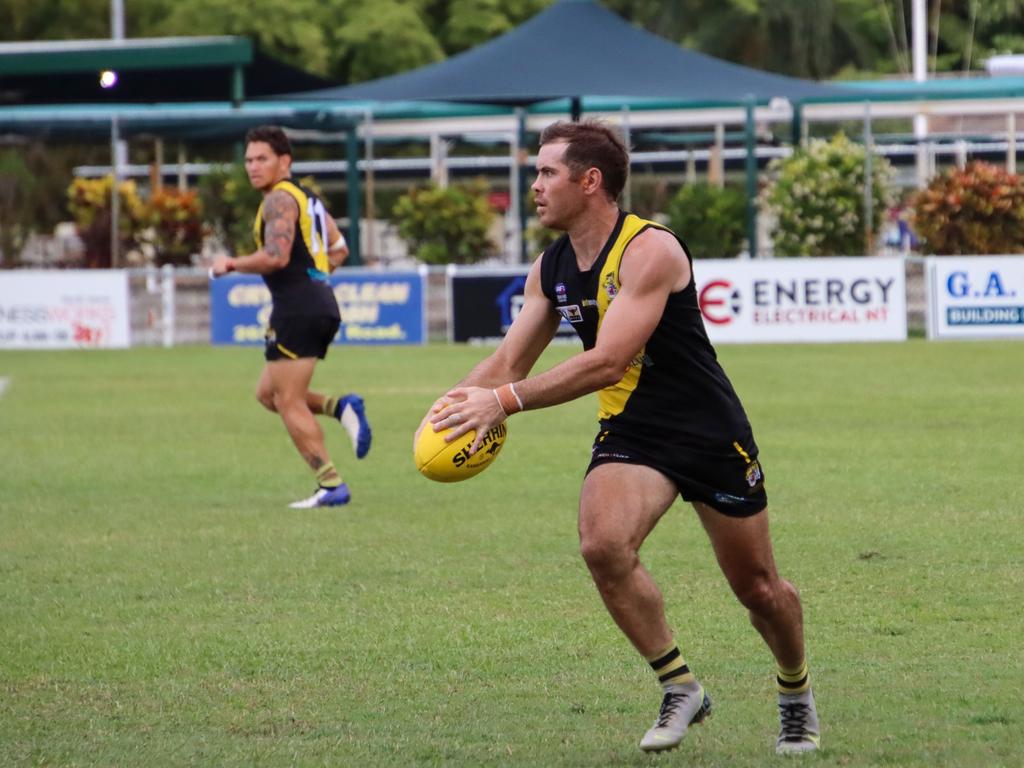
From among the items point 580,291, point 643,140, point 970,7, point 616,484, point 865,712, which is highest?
point 970,7

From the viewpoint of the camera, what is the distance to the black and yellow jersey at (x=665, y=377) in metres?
5.75

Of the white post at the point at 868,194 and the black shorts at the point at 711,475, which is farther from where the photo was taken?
the white post at the point at 868,194

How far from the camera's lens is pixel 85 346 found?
90.1ft

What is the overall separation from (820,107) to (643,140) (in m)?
3.43

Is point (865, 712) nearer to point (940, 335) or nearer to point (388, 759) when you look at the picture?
point (388, 759)

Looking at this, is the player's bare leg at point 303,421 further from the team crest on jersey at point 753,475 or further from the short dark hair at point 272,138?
the team crest on jersey at point 753,475

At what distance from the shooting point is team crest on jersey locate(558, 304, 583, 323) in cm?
587

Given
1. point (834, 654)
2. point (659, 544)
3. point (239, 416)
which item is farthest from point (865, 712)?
point (239, 416)

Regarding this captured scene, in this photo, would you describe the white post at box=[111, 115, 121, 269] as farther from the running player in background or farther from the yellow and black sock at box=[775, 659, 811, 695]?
the yellow and black sock at box=[775, 659, 811, 695]

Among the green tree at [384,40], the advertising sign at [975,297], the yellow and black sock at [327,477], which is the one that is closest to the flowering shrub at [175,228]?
the advertising sign at [975,297]

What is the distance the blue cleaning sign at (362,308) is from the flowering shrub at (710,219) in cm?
439

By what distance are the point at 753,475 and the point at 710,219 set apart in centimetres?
2301

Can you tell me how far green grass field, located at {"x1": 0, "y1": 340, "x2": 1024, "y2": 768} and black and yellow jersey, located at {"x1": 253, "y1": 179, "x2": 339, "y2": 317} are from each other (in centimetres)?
124

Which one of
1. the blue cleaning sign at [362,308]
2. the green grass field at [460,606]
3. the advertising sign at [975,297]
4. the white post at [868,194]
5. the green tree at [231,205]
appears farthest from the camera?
the green tree at [231,205]
